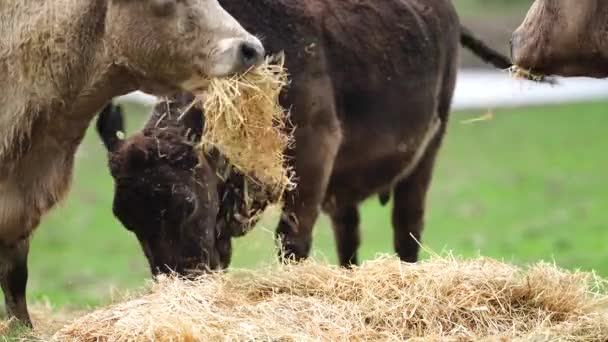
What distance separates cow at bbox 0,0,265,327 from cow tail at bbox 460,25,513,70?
14.5ft

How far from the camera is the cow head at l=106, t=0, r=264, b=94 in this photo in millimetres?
6234

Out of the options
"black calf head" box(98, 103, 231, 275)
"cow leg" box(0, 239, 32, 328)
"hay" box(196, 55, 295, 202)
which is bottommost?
"cow leg" box(0, 239, 32, 328)

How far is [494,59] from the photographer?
34.5 feet

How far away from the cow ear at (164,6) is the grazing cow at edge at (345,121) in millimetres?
1432

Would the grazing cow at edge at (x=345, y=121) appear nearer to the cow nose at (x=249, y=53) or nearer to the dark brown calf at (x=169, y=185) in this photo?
the dark brown calf at (x=169, y=185)

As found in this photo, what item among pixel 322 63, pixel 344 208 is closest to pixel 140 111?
pixel 344 208

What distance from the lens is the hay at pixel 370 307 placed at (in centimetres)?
624

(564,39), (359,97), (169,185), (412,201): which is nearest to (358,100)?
(359,97)

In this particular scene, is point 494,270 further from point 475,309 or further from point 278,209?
point 278,209

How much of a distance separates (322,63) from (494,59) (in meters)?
2.51

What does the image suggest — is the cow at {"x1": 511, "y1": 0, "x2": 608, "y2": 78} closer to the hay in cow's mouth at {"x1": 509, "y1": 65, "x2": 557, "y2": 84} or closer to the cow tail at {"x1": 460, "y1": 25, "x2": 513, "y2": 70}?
the hay in cow's mouth at {"x1": 509, "y1": 65, "x2": 557, "y2": 84}

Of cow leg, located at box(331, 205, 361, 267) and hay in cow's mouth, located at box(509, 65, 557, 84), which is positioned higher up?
hay in cow's mouth, located at box(509, 65, 557, 84)

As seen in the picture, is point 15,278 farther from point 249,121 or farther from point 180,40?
point 180,40

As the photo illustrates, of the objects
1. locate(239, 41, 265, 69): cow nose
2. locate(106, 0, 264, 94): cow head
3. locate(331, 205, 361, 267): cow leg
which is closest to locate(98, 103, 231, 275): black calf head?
locate(106, 0, 264, 94): cow head
